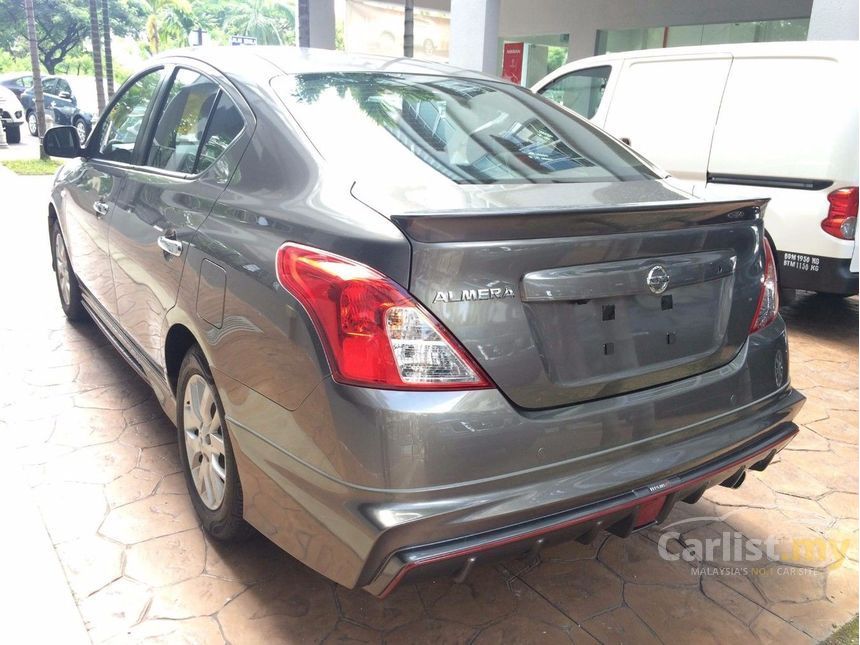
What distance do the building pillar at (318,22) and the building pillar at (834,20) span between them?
9.01 meters

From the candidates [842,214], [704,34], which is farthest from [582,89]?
[704,34]

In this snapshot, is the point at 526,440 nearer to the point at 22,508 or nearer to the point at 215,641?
the point at 215,641

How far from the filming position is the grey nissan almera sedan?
172 cm

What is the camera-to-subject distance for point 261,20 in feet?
234

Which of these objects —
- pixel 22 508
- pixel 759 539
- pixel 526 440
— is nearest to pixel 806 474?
pixel 759 539

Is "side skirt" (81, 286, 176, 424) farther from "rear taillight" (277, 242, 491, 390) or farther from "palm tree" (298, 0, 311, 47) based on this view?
"palm tree" (298, 0, 311, 47)

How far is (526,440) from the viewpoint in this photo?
5.85ft

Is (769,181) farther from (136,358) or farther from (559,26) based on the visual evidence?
(559,26)

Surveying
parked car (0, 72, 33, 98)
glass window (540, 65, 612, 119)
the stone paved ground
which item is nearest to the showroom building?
glass window (540, 65, 612, 119)

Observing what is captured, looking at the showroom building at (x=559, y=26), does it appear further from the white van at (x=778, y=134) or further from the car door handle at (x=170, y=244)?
the car door handle at (x=170, y=244)

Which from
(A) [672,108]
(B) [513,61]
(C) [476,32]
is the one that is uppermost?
(C) [476,32]

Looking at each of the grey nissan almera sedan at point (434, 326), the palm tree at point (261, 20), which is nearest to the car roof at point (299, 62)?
the grey nissan almera sedan at point (434, 326)

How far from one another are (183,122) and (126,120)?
928mm
